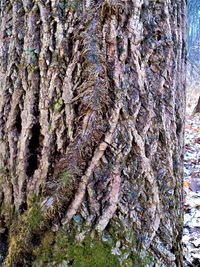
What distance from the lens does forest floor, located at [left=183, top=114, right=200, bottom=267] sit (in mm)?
2207

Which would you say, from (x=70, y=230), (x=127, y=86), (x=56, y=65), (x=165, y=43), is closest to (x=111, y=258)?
(x=70, y=230)

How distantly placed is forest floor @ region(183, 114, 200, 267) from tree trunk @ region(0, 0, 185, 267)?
599 mm

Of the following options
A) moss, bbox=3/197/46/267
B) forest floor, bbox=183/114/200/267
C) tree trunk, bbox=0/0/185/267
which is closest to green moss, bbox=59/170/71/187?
tree trunk, bbox=0/0/185/267

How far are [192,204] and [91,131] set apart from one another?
1.90 meters

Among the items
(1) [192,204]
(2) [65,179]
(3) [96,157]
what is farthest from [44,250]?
(1) [192,204]

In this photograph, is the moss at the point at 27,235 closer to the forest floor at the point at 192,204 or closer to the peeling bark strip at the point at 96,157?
the peeling bark strip at the point at 96,157

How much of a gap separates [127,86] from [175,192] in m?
0.55

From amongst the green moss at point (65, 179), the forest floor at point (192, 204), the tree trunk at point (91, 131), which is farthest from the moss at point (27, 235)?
the forest floor at point (192, 204)

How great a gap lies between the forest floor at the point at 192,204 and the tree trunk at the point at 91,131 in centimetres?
60

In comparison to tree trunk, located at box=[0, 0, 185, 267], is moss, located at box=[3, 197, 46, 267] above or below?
below

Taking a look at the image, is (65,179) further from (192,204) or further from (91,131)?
(192,204)

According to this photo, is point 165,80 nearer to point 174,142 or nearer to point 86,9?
point 174,142

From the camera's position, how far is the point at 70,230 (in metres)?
1.54

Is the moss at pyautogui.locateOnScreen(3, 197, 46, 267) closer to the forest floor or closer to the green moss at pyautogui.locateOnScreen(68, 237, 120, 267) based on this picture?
the green moss at pyautogui.locateOnScreen(68, 237, 120, 267)
